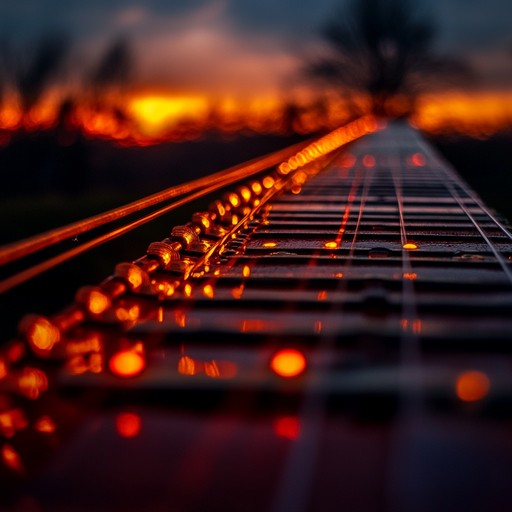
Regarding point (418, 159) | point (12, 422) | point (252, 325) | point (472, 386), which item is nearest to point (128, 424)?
point (12, 422)

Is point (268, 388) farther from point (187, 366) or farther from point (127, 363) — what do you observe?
point (127, 363)

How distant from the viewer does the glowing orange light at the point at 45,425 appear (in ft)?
11.6

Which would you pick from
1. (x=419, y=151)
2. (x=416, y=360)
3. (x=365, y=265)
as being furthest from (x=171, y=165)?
(x=416, y=360)

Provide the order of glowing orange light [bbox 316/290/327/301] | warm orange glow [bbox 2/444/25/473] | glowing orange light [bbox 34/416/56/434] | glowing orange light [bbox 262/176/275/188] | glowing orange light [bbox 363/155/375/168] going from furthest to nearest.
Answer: glowing orange light [bbox 363/155/375/168] → glowing orange light [bbox 262/176/275/188] → glowing orange light [bbox 316/290/327/301] → glowing orange light [bbox 34/416/56/434] → warm orange glow [bbox 2/444/25/473]

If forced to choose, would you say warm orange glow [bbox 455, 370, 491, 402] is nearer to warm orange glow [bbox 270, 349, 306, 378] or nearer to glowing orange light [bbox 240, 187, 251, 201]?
warm orange glow [bbox 270, 349, 306, 378]

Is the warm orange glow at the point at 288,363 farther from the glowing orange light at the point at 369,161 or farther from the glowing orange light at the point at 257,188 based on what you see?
the glowing orange light at the point at 369,161

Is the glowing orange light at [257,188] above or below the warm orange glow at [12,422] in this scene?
above

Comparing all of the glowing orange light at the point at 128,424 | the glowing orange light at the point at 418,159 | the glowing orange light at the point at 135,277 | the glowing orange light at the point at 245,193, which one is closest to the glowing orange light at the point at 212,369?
the glowing orange light at the point at 128,424

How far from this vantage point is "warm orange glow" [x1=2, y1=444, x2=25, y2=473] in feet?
10.6

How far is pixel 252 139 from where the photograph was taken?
49156mm

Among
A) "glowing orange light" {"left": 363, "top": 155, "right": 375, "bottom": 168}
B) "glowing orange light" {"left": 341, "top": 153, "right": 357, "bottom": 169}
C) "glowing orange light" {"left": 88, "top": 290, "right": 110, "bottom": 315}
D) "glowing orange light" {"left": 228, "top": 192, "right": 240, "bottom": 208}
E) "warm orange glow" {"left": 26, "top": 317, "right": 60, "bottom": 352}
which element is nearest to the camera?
"warm orange glow" {"left": 26, "top": 317, "right": 60, "bottom": 352}

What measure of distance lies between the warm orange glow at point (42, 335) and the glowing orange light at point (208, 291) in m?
1.50

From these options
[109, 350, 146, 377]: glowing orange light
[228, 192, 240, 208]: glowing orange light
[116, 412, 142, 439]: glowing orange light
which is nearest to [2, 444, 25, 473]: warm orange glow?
[116, 412, 142, 439]: glowing orange light

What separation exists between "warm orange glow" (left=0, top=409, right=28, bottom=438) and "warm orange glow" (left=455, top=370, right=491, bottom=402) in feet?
5.58
